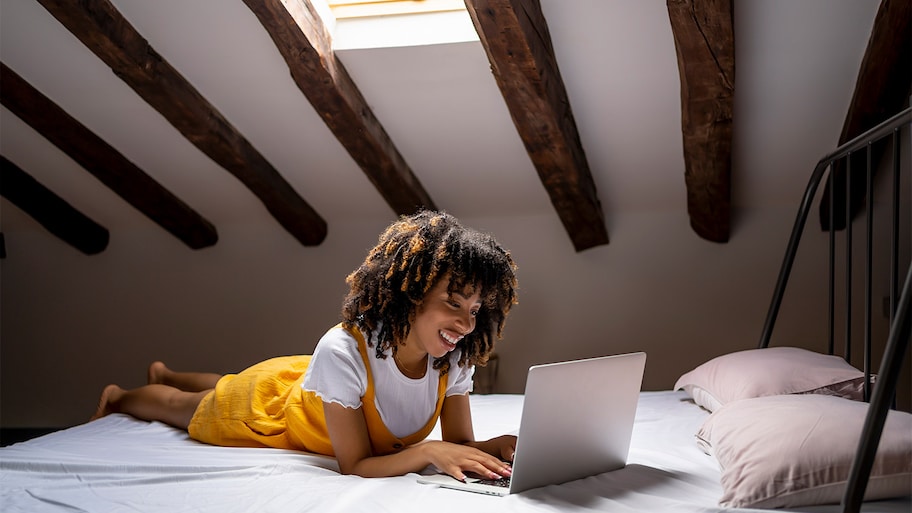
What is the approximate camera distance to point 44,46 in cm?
301

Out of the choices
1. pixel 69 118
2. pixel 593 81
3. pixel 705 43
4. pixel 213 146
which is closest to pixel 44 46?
pixel 69 118

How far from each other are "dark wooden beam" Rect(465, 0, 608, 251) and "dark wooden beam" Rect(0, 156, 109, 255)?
2531 millimetres

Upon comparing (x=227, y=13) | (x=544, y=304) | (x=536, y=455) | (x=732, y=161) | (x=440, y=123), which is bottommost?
(x=536, y=455)

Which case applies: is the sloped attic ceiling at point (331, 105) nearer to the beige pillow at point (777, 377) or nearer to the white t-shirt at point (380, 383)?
the beige pillow at point (777, 377)

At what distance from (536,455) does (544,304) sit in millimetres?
2475

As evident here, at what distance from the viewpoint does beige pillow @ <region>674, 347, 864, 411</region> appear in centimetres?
195

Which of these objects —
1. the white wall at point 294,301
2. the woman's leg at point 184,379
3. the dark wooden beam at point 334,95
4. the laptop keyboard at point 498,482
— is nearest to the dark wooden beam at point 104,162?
the white wall at point 294,301

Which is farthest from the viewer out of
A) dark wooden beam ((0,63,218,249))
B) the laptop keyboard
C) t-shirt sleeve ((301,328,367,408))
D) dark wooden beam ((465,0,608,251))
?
dark wooden beam ((0,63,218,249))

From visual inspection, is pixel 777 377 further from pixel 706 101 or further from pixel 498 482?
pixel 706 101

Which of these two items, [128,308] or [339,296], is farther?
[128,308]

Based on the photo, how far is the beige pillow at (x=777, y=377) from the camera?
76.9 inches

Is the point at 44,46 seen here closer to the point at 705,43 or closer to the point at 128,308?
the point at 128,308

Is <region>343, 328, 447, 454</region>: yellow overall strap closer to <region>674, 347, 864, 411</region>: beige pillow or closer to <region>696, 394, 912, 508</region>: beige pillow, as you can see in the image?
<region>696, 394, 912, 508</region>: beige pillow

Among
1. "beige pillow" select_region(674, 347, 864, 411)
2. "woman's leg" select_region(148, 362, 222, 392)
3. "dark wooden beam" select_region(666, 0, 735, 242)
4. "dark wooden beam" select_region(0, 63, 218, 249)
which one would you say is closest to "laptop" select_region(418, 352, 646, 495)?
"beige pillow" select_region(674, 347, 864, 411)
